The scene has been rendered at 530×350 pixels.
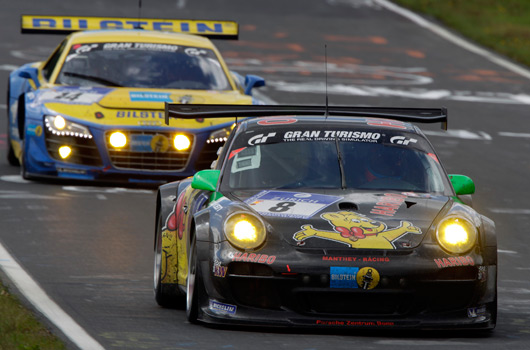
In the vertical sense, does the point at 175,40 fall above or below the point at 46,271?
above

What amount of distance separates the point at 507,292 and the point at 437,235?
209cm

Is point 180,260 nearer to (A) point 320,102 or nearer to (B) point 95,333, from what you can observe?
(B) point 95,333

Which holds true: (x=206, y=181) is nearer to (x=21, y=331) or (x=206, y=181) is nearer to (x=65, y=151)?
(x=21, y=331)

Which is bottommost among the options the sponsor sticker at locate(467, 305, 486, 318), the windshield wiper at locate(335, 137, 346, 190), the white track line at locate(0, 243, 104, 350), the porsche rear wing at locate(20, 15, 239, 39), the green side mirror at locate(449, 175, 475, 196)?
the white track line at locate(0, 243, 104, 350)

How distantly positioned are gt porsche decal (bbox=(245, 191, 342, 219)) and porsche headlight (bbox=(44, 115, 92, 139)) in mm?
6234

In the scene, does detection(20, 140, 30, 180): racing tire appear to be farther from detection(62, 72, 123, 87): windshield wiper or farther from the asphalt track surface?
detection(62, 72, 123, 87): windshield wiper

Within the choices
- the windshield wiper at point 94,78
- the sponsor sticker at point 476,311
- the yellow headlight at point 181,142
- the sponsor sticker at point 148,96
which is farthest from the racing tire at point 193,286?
the windshield wiper at point 94,78

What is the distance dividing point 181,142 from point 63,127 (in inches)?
44.4

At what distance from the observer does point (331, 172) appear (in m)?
8.90

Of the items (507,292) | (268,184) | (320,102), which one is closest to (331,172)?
(268,184)

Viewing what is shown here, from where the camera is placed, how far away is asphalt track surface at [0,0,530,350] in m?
8.09

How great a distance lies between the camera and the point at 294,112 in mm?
9906

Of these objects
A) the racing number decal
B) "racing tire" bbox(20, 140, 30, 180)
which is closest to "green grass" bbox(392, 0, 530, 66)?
"racing tire" bbox(20, 140, 30, 180)

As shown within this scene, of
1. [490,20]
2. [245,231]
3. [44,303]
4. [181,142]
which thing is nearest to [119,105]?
[181,142]
